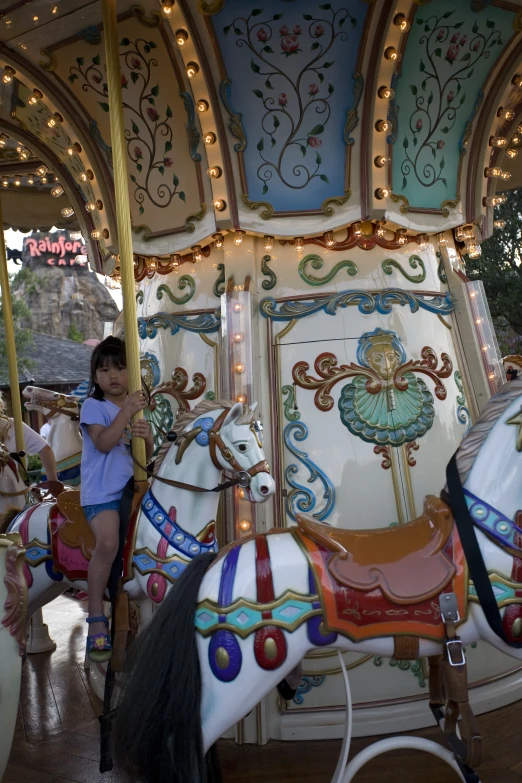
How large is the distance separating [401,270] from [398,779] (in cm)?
234

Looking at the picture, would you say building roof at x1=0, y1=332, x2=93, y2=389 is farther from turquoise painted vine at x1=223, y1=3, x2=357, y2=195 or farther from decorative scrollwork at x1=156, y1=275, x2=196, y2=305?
turquoise painted vine at x1=223, y1=3, x2=357, y2=195

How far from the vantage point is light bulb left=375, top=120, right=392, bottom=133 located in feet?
11.4

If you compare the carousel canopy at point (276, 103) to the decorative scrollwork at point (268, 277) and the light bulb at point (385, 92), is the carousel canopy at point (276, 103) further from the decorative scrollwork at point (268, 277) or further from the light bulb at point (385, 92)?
the decorative scrollwork at point (268, 277)

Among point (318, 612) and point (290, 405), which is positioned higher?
point (290, 405)

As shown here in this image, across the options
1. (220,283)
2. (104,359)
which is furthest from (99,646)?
(220,283)

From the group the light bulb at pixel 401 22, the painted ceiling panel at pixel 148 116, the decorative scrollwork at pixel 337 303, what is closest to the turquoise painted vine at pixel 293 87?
the light bulb at pixel 401 22

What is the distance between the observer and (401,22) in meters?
3.28

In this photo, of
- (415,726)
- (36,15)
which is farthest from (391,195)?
(415,726)

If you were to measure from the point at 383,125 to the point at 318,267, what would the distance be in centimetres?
74

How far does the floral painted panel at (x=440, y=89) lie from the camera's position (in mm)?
3477

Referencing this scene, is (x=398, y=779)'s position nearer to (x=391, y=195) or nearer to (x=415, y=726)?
(x=415, y=726)

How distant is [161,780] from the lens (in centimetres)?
186

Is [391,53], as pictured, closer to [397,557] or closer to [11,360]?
[397,557]

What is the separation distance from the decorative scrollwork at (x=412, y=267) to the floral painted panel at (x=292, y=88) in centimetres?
44
